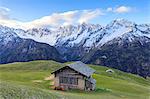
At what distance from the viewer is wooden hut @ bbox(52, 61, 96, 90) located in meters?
76.7

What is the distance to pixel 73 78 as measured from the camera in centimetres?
7756

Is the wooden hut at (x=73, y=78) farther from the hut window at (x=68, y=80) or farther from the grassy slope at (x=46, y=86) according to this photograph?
the grassy slope at (x=46, y=86)

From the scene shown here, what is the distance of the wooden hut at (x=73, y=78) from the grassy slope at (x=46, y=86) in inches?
119

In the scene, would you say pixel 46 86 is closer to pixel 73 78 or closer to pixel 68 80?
pixel 68 80

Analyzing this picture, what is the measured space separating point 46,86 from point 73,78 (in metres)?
7.75

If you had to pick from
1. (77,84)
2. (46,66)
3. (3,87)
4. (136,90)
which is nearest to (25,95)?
(3,87)

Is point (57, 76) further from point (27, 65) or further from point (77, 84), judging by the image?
point (27, 65)

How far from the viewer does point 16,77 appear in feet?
318

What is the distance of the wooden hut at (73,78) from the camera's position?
76.7 metres

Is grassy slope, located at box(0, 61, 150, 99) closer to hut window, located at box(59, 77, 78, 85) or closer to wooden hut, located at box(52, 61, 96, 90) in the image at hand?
wooden hut, located at box(52, 61, 96, 90)

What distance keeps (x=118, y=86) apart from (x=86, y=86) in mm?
17499

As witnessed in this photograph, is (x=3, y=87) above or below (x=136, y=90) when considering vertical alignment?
above

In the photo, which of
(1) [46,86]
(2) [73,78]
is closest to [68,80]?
(2) [73,78]

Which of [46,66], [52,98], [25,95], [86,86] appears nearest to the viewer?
[25,95]
